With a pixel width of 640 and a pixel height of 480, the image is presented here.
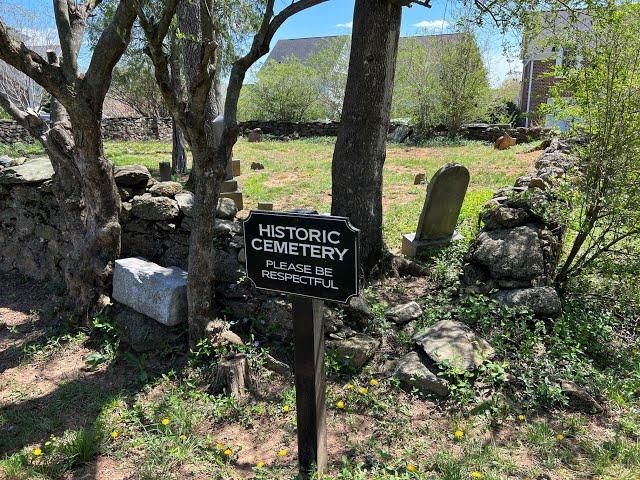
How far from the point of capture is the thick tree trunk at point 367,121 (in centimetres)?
477

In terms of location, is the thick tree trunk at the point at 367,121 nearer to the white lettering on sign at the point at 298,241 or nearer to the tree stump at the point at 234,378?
the tree stump at the point at 234,378

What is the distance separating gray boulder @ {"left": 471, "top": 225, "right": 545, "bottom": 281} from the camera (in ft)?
14.9

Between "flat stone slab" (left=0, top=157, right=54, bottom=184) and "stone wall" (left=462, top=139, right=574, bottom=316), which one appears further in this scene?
"flat stone slab" (left=0, top=157, right=54, bottom=184)

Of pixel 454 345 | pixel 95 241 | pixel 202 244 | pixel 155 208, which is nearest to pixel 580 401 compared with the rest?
pixel 454 345

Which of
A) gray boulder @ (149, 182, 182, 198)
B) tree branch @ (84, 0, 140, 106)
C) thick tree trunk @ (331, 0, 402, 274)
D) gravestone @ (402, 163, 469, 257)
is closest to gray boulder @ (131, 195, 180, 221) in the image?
gray boulder @ (149, 182, 182, 198)

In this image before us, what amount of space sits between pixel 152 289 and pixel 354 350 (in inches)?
73.4

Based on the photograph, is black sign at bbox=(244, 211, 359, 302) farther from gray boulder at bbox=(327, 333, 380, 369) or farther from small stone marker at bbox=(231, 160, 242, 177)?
small stone marker at bbox=(231, 160, 242, 177)

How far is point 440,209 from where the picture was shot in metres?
6.04

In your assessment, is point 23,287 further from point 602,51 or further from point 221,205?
point 602,51

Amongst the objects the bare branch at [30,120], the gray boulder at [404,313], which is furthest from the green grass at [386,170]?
the bare branch at [30,120]

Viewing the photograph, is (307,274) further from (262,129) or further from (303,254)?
(262,129)

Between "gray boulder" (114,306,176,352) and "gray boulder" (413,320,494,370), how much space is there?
7.14 feet

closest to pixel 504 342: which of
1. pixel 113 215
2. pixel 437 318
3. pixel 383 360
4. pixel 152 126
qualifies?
pixel 437 318

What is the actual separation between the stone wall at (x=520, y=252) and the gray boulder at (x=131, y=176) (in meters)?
3.44
